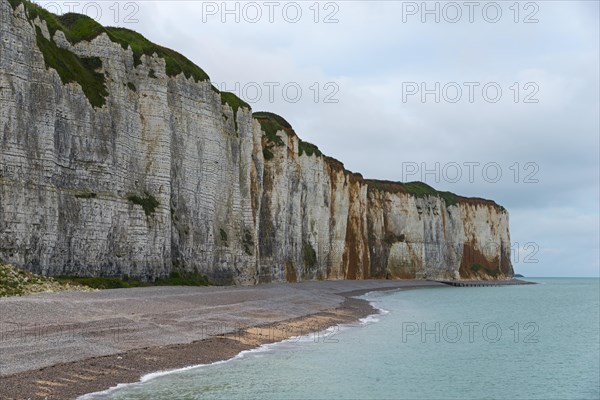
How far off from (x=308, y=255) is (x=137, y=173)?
133ft

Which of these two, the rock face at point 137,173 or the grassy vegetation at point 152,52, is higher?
the grassy vegetation at point 152,52

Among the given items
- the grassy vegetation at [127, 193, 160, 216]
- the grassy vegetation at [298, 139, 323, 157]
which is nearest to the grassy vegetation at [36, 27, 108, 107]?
the grassy vegetation at [127, 193, 160, 216]

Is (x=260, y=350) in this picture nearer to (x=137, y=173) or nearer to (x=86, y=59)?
(x=137, y=173)

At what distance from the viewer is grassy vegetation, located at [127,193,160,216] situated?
40.7 meters

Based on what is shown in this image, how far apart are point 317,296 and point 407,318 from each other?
40.0 feet

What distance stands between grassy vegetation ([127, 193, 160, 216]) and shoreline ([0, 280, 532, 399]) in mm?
6804

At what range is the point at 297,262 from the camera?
7338 centimetres

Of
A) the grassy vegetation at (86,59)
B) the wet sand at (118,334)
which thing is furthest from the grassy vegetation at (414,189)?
the wet sand at (118,334)

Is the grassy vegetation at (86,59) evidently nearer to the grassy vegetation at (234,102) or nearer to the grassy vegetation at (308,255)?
the grassy vegetation at (234,102)

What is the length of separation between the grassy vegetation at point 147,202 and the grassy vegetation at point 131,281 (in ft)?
16.0

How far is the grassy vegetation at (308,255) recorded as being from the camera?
78.4m

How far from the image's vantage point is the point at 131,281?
38625 mm

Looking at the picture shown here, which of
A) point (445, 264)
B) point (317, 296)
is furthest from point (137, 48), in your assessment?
point (445, 264)

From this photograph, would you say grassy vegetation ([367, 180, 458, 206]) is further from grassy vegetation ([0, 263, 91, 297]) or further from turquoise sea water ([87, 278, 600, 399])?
grassy vegetation ([0, 263, 91, 297])
